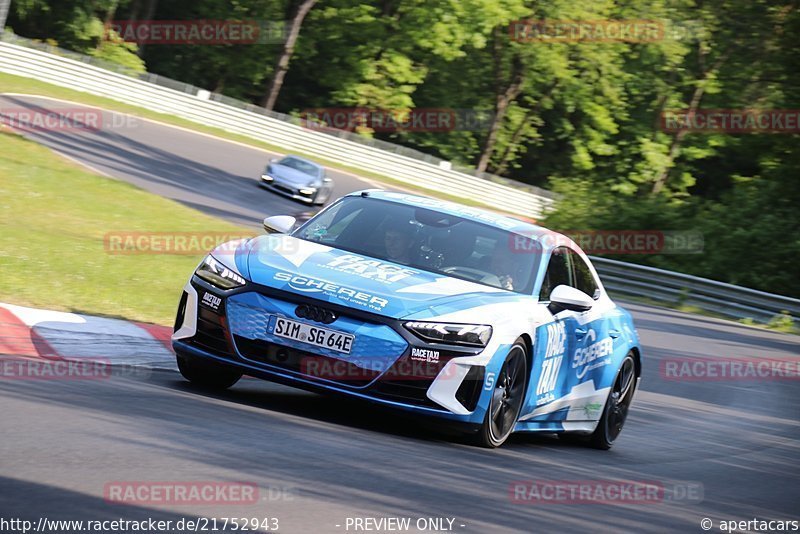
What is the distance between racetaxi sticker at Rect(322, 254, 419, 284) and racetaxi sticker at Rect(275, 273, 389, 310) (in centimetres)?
27

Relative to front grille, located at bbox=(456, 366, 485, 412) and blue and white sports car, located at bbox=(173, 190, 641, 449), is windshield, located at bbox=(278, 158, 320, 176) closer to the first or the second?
blue and white sports car, located at bbox=(173, 190, 641, 449)

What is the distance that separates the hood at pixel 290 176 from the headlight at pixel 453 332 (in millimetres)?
24900

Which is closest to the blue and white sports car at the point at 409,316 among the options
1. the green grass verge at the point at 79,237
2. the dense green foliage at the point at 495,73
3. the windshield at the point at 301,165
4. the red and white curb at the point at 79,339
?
Answer: the red and white curb at the point at 79,339

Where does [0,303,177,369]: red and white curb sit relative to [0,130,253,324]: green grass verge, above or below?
above

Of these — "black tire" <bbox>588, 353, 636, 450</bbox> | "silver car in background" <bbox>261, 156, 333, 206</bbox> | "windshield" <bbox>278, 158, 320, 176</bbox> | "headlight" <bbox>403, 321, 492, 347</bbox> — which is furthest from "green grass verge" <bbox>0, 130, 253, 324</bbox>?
"windshield" <bbox>278, 158, 320, 176</bbox>

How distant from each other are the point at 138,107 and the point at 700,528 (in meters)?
37.1

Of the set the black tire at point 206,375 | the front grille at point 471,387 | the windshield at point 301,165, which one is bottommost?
the windshield at point 301,165

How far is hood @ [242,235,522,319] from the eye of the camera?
22.9ft

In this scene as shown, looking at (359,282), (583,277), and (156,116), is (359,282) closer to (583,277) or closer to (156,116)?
(583,277)

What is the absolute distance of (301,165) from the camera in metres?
32.9

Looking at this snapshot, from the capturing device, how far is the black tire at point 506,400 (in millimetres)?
7234

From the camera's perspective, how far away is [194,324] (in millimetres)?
7406

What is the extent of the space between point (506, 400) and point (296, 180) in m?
24.7

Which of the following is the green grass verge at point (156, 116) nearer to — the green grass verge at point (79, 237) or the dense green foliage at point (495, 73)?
the dense green foliage at point (495, 73)
